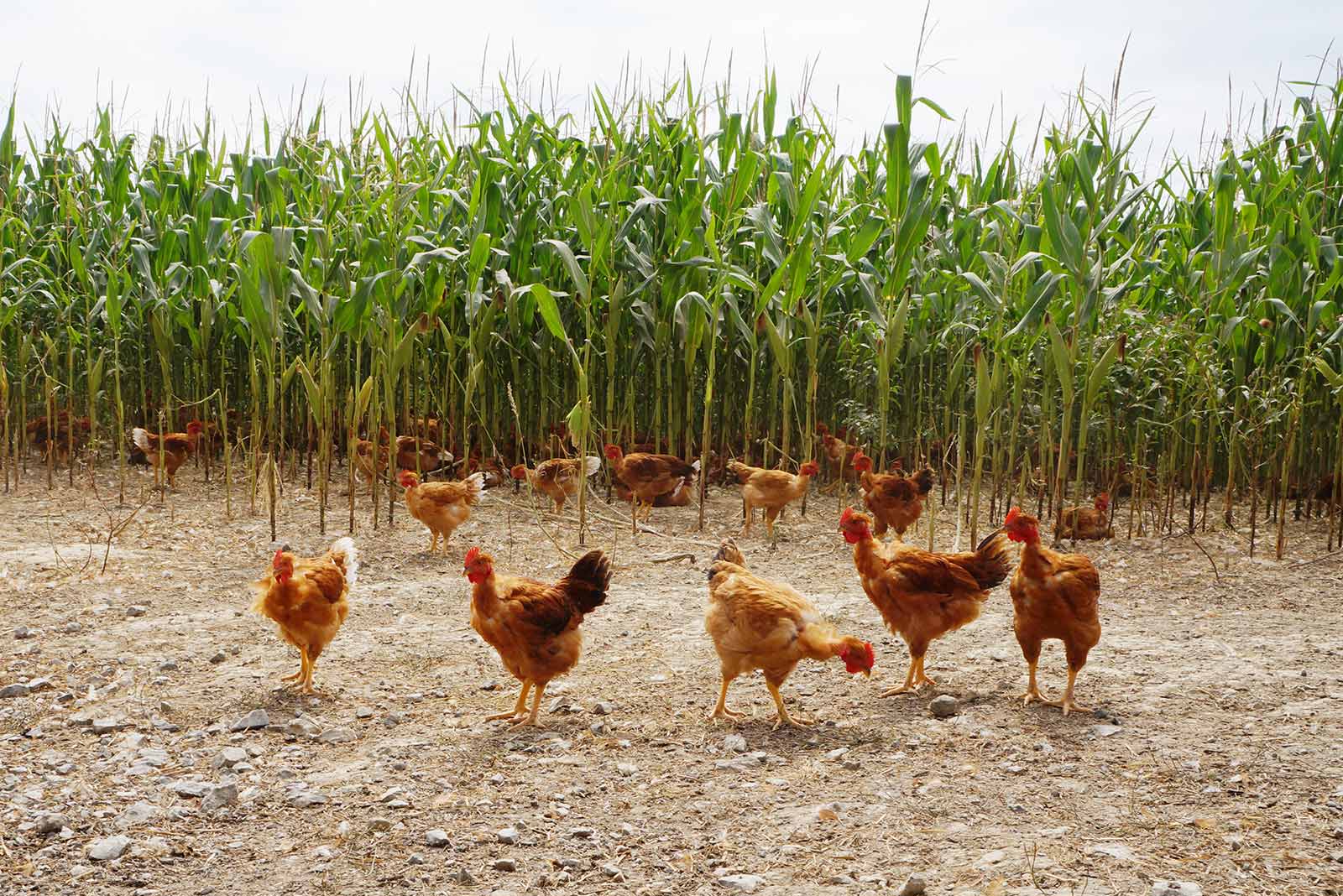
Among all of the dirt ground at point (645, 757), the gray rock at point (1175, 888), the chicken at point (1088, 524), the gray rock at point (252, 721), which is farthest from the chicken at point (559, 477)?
the gray rock at point (1175, 888)

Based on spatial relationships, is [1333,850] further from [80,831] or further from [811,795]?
[80,831]

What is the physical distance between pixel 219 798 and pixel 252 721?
72 centimetres

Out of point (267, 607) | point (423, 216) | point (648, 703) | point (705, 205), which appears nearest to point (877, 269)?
point (705, 205)

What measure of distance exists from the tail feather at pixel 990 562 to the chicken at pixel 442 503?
353 cm

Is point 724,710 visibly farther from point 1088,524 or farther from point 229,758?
point 1088,524

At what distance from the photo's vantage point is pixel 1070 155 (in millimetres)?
6879

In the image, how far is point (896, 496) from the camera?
7.46 m

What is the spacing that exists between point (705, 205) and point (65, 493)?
571cm

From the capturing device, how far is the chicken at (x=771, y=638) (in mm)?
4125

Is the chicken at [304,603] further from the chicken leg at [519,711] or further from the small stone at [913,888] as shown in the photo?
the small stone at [913,888]

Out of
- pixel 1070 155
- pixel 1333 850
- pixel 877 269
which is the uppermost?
pixel 1070 155

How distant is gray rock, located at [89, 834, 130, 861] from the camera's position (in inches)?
126

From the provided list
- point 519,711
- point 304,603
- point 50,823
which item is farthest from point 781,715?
point 50,823

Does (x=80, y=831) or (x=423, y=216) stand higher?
(x=423, y=216)
